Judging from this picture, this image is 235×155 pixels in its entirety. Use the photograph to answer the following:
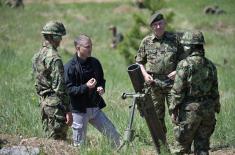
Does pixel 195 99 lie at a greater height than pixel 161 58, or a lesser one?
lesser

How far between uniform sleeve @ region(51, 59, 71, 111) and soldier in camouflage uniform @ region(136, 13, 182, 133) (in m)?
1.59

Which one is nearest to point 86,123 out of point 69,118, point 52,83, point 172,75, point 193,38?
point 69,118

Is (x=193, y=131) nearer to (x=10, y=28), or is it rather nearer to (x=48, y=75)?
(x=48, y=75)

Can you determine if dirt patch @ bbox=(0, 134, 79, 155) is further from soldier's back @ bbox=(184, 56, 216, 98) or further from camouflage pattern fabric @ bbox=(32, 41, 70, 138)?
soldier's back @ bbox=(184, 56, 216, 98)

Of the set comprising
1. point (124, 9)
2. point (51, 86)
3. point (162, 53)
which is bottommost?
point (124, 9)

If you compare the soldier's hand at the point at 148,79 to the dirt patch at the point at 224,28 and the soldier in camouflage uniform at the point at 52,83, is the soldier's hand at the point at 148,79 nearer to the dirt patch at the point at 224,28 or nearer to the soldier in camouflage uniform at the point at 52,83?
the soldier in camouflage uniform at the point at 52,83

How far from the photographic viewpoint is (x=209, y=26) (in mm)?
34062

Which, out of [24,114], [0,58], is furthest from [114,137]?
[0,58]

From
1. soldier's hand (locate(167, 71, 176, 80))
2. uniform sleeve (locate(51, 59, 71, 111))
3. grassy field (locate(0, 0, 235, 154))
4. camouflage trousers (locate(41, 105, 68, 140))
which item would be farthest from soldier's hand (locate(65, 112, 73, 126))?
soldier's hand (locate(167, 71, 176, 80))

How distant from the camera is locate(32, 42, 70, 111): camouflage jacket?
6844mm

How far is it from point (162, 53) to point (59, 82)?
A: 1934mm

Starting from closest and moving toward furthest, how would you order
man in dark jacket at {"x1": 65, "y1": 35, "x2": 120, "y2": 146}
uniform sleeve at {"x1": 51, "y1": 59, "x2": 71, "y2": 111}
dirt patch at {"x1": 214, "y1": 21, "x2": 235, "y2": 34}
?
uniform sleeve at {"x1": 51, "y1": 59, "x2": 71, "y2": 111} → man in dark jacket at {"x1": 65, "y1": 35, "x2": 120, "y2": 146} → dirt patch at {"x1": 214, "y1": 21, "x2": 235, "y2": 34}

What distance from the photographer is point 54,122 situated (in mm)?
7172

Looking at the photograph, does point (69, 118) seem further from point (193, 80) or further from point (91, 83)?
point (193, 80)
